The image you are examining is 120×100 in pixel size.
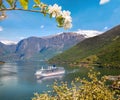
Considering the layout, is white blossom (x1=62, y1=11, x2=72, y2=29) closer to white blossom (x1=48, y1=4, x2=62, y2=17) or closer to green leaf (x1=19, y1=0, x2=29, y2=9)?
white blossom (x1=48, y1=4, x2=62, y2=17)

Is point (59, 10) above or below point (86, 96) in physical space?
above

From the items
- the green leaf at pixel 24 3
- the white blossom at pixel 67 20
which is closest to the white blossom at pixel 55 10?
the white blossom at pixel 67 20

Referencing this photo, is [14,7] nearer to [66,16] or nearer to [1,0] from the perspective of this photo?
[1,0]

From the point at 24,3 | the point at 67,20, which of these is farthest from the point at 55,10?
the point at 24,3

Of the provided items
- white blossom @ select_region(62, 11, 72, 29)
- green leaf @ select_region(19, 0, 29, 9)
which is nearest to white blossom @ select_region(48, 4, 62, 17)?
white blossom @ select_region(62, 11, 72, 29)

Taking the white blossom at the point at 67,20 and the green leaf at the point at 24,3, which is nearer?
the green leaf at the point at 24,3

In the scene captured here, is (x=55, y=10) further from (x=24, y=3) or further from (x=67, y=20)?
(x=24, y=3)

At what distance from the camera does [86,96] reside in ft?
59.7

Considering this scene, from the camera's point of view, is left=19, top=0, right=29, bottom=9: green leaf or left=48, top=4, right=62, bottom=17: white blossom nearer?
left=19, top=0, right=29, bottom=9: green leaf

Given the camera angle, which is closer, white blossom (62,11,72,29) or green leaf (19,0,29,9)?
green leaf (19,0,29,9)

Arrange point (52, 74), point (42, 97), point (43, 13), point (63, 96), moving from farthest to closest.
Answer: point (52, 74) → point (42, 97) → point (63, 96) → point (43, 13)

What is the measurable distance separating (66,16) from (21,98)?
8767 cm

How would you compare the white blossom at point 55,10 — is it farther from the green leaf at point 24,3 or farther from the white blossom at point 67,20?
the green leaf at point 24,3

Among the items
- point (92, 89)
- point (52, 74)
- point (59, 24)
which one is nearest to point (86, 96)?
point (92, 89)
